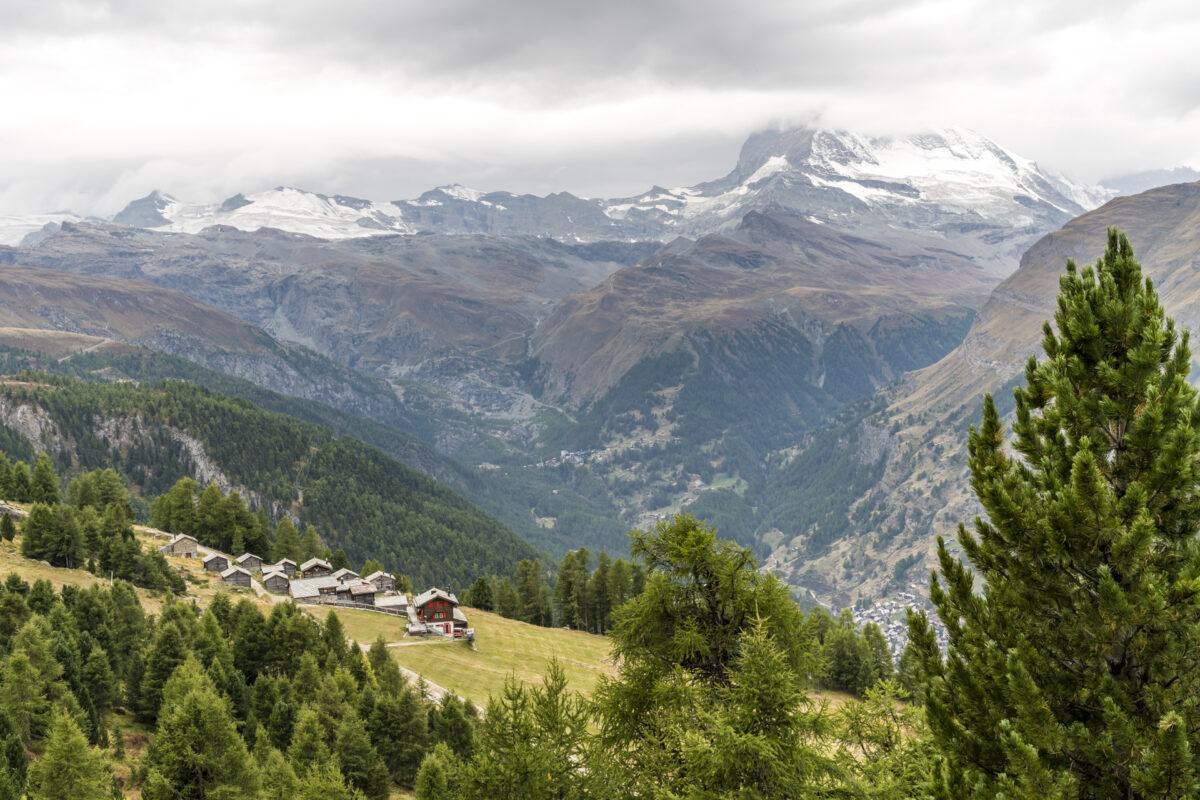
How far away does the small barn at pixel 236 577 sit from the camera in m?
112

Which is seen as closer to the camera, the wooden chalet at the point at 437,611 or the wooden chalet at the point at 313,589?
the wooden chalet at the point at 437,611

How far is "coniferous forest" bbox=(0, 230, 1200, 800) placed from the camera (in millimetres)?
11969

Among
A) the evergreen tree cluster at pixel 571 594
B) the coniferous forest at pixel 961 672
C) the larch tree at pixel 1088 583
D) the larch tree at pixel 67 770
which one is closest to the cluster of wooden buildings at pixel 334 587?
the evergreen tree cluster at pixel 571 594

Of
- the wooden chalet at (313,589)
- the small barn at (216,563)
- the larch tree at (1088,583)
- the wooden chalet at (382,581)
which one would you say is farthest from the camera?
the wooden chalet at (382,581)

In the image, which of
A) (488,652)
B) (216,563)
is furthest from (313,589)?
(488,652)

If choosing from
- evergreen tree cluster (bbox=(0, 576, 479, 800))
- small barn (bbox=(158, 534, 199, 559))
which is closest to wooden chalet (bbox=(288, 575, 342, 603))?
small barn (bbox=(158, 534, 199, 559))

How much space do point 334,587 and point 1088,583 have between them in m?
115

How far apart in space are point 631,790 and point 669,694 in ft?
9.36

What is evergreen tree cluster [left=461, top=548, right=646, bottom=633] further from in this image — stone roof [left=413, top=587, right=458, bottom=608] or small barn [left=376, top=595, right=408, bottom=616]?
stone roof [left=413, top=587, right=458, bottom=608]

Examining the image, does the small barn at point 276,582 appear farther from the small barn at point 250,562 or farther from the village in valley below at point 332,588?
the small barn at point 250,562

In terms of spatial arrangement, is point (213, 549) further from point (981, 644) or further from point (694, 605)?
point (981, 644)

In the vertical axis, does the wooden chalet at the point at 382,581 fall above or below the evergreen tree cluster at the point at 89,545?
below

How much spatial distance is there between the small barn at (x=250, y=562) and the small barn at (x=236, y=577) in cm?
800

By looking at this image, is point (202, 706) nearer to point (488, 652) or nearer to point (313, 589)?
point (488, 652)
